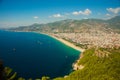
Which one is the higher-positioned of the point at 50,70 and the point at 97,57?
the point at 97,57

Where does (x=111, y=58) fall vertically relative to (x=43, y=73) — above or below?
above

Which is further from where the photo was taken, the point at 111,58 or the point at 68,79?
the point at 111,58

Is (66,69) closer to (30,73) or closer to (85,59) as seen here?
(85,59)

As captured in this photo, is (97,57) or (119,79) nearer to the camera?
(119,79)

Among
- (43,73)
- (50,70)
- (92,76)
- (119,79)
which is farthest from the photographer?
(50,70)

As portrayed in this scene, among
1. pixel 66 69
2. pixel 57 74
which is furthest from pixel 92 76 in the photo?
pixel 66 69

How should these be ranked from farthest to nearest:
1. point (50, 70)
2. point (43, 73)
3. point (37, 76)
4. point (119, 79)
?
point (50, 70) < point (43, 73) < point (37, 76) < point (119, 79)

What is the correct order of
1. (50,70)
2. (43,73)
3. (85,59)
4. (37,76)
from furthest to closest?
(85,59), (50,70), (43,73), (37,76)

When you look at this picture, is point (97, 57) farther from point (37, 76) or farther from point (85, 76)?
point (37, 76)

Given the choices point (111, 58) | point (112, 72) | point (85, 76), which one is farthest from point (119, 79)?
point (111, 58)
